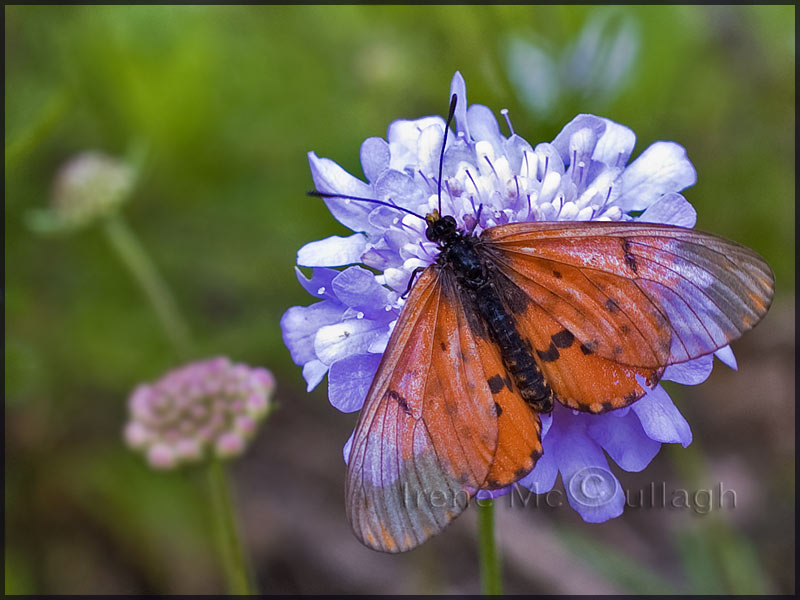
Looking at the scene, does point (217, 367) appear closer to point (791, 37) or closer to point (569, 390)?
point (569, 390)

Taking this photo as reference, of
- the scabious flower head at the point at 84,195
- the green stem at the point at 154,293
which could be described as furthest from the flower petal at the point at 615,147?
the scabious flower head at the point at 84,195

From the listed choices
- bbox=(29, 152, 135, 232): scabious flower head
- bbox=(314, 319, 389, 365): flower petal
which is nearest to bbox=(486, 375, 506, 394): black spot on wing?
bbox=(314, 319, 389, 365): flower petal

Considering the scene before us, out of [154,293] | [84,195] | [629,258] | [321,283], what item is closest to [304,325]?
[321,283]

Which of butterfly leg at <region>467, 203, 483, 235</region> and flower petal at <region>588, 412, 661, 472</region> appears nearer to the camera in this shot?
flower petal at <region>588, 412, 661, 472</region>

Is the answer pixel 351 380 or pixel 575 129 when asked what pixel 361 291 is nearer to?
pixel 351 380

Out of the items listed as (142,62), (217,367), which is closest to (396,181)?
(217,367)

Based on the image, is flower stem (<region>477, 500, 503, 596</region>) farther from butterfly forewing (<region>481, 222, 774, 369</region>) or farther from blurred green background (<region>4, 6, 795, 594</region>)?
blurred green background (<region>4, 6, 795, 594</region>)
